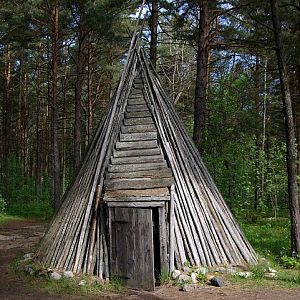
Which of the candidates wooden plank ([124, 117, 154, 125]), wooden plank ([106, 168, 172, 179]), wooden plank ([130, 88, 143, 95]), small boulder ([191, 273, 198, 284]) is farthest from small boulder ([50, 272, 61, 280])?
wooden plank ([130, 88, 143, 95])

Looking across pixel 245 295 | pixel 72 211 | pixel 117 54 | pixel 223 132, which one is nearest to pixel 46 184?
pixel 117 54

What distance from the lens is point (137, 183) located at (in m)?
8.97

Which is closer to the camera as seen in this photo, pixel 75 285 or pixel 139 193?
pixel 75 285

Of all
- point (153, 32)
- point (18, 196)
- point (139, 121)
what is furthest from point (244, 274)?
point (18, 196)

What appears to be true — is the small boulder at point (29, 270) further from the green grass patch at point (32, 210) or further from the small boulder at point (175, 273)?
the green grass patch at point (32, 210)

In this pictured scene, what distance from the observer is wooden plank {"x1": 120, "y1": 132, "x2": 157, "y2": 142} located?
9.63 meters

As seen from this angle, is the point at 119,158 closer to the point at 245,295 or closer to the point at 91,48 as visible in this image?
the point at 245,295

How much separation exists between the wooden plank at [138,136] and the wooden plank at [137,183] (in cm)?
101

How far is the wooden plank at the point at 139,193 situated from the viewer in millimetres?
8688

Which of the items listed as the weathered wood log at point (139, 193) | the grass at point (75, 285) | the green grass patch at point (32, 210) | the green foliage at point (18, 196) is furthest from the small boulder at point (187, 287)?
the green foliage at point (18, 196)

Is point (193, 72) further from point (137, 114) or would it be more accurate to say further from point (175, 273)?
point (175, 273)

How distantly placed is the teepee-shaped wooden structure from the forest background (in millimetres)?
3186

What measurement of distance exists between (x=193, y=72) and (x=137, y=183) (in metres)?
19.3

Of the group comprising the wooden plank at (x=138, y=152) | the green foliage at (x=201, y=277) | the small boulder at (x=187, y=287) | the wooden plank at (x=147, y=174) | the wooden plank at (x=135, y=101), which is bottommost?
the small boulder at (x=187, y=287)
